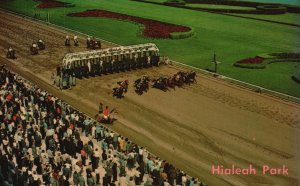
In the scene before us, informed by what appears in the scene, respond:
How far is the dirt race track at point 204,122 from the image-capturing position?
72.4ft

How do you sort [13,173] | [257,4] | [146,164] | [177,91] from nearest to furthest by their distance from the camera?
1. [13,173]
2. [146,164]
3. [177,91]
4. [257,4]

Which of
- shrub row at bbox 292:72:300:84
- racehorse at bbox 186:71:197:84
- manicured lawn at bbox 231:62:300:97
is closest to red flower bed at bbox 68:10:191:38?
manicured lawn at bbox 231:62:300:97

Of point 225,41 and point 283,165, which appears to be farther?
point 225,41

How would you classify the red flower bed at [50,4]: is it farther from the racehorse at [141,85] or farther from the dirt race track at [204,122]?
the racehorse at [141,85]

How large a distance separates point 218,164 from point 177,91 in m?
10.1

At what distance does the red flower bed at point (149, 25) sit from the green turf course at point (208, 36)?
1429 millimetres

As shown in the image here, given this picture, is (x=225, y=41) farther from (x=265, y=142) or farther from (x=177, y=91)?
(x=265, y=142)

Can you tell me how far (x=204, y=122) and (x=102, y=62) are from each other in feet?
38.6

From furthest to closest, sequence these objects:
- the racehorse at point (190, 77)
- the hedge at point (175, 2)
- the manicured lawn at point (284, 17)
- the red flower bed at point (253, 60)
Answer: the hedge at point (175, 2) → the manicured lawn at point (284, 17) → the red flower bed at point (253, 60) → the racehorse at point (190, 77)

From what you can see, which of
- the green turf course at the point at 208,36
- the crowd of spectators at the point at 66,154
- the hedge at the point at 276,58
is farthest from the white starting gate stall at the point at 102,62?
the crowd of spectators at the point at 66,154

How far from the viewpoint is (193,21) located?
5634cm

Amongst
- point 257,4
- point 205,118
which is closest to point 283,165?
point 205,118

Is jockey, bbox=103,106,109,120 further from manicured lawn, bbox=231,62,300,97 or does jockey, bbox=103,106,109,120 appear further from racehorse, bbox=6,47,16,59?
racehorse, bbox=6,47,16,59

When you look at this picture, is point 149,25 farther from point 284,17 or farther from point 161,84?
point 161,84
